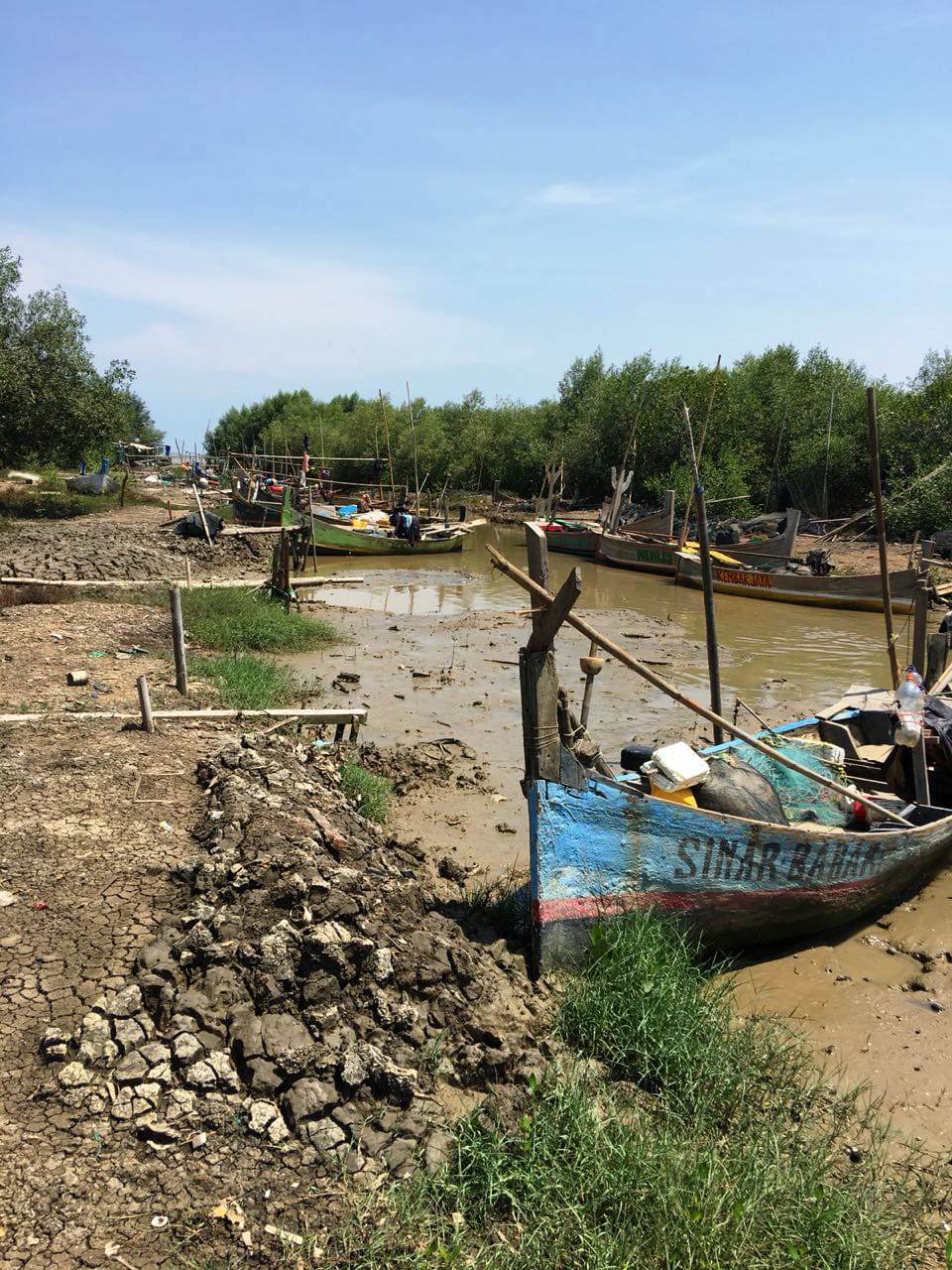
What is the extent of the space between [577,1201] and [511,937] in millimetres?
2031

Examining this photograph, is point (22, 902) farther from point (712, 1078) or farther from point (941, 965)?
point (941, 965)

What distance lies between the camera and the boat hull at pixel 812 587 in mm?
18594

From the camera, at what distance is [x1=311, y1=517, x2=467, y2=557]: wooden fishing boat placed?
1006 inches

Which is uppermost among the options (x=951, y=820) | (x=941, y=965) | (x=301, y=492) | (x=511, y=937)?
(x=301, y=492)

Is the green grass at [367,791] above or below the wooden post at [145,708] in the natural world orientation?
below

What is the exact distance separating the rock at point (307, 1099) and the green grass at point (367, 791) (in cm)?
341

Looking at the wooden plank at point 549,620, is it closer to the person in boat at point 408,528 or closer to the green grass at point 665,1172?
the green grass at point 665,1172

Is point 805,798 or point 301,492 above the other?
point 301,492

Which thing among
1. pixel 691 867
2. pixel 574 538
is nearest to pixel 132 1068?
pixel 691 867

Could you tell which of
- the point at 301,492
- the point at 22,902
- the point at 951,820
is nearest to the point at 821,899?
the point at 951,820

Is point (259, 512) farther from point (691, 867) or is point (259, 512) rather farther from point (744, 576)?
point (691, 867)

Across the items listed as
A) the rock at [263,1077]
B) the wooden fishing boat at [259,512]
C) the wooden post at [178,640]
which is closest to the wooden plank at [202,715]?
the wooden post at [178,640]

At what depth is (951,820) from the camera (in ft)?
20.8

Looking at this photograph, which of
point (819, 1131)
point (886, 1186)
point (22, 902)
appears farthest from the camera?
point (22, 902)
